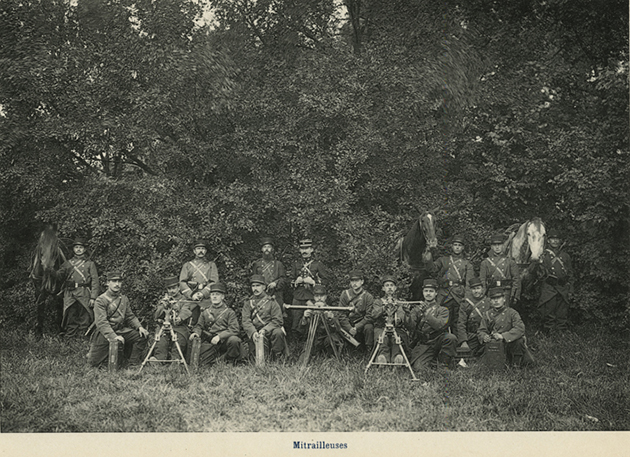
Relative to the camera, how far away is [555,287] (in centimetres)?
1103

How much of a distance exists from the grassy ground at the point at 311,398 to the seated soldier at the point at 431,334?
490 millimetres

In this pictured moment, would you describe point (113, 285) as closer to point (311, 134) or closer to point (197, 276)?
point (197, 276)

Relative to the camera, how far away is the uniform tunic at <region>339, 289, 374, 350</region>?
9.16 m

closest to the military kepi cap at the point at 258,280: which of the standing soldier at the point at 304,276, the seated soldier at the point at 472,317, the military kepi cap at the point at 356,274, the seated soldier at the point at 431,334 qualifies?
the standing soldier at the point at 304,276

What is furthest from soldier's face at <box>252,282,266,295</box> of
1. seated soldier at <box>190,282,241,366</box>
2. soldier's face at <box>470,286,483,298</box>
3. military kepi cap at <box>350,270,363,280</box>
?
soldier's face at <box>470,286,483,298</box>

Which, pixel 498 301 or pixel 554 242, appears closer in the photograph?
pixel 498 301

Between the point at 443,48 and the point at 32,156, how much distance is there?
328 inches

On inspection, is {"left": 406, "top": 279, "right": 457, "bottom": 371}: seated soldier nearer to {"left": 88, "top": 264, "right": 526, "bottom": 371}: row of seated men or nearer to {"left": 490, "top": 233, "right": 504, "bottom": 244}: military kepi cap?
{"left": 88, "top": 264, "right": 526, "bottom": 371}: row of seated men

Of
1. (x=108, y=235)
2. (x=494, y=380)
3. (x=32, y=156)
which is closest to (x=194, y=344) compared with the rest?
(x=108, y=235)

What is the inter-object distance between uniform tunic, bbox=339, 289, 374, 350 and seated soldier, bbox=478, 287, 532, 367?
5.63ft

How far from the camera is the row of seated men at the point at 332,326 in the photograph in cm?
850

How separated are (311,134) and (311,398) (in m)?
5.50

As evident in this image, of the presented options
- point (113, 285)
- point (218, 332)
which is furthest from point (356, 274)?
point (113, 285)

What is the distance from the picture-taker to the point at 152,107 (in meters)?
10.4
